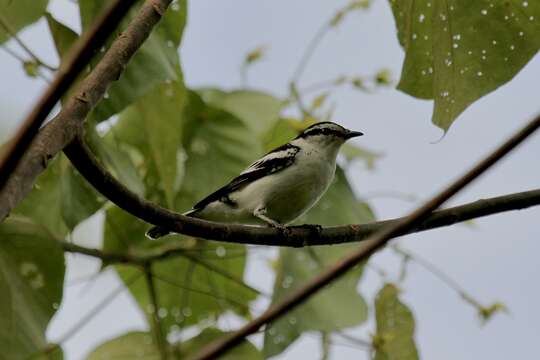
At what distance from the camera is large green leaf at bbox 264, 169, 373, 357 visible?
3.01 metres

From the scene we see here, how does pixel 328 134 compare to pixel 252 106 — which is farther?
pixel 328 134

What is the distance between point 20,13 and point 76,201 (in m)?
0.70

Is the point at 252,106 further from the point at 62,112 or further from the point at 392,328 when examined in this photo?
the point at 62,112

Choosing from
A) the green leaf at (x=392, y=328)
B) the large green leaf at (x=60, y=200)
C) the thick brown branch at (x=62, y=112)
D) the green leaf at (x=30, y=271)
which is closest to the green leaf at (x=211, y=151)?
the large green leaf at (x=60, y=200)

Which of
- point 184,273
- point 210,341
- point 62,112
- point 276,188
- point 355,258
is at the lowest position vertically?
point 355,258

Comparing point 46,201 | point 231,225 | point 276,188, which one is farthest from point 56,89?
point 276,188

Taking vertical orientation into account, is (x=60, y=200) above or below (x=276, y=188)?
below

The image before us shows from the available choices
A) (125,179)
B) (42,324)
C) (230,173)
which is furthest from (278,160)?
(42,324)

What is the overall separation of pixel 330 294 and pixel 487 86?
4.73 feet

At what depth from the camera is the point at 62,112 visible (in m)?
1.46

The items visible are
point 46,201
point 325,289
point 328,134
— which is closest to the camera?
point 46,201

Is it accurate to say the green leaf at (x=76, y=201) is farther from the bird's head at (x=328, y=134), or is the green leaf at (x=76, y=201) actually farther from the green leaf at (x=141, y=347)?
the bird's head at (x=328, y=134)

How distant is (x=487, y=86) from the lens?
2.12 metres

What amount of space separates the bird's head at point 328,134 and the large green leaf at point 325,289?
300 millimetres
